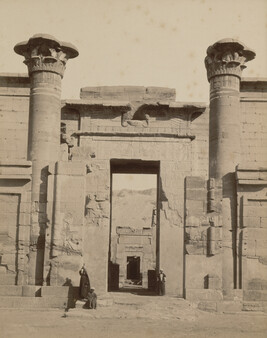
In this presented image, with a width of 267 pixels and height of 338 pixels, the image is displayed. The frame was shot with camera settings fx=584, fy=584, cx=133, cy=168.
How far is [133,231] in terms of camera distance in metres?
30.0

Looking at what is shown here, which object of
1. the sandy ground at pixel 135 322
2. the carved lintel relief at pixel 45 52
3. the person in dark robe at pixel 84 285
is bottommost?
the sandy ground at pixel 135 322

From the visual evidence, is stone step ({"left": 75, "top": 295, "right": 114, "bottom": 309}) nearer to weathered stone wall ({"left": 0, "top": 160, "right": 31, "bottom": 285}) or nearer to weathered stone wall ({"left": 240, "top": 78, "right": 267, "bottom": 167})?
weathered stone wall ({"left": 0, "top": 160, "right": 31, "bottom": 285})

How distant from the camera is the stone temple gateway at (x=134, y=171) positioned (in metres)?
13.9

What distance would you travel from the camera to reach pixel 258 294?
14.3 m

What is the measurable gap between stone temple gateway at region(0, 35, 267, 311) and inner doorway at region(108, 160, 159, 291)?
1.08 feet

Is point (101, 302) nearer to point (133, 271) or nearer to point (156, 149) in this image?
point (156, 149)

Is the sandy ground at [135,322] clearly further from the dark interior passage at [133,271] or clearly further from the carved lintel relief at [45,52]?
the dark interior passage at [133,271]

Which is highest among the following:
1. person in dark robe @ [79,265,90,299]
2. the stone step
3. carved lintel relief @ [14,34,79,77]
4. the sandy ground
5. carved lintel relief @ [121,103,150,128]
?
carved lintel relief @ [14,34,79,77]

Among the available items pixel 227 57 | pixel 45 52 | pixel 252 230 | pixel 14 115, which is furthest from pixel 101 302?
pixel 227 57

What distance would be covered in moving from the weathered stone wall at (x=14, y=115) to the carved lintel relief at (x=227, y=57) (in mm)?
5582

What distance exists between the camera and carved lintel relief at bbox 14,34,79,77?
15.8 metres

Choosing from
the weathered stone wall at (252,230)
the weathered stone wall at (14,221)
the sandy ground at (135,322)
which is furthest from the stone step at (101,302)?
the weathered stone wall at (252,230)

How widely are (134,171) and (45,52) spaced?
4.87 m

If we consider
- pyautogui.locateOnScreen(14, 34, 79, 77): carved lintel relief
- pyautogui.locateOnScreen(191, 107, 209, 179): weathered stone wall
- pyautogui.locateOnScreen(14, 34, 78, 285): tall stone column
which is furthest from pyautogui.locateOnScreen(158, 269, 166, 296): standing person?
pyautogui.locateOnScreen(14, 34, 79, 77): carved lintel relief
